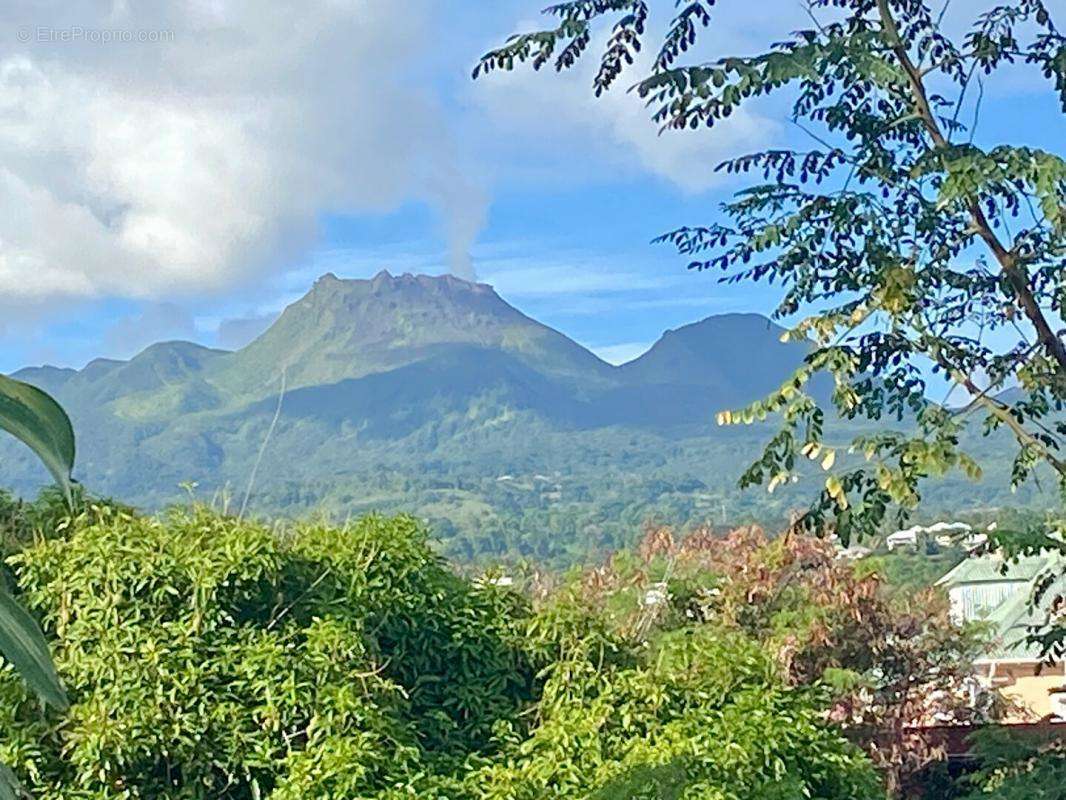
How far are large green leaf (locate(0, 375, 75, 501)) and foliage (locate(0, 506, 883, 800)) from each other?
2494 mm

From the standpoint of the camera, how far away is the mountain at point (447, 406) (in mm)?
65688

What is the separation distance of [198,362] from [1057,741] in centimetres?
15021

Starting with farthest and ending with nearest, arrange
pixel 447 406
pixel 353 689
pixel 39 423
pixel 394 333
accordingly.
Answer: pixel 394 333
pixel 447 406
pixel 353 689
pixel 39 423

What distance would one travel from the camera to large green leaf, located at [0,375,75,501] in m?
0.79

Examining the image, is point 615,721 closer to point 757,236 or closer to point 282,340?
point 757,236

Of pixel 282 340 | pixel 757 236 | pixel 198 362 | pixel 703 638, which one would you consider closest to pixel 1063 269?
pixel 757 236

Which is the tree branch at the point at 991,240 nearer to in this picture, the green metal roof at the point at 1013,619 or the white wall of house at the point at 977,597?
the green metal roof at the point at 1013,619

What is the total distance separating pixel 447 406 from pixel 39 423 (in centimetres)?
12921

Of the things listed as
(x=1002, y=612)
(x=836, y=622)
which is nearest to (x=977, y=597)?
(x=1002, y=612)

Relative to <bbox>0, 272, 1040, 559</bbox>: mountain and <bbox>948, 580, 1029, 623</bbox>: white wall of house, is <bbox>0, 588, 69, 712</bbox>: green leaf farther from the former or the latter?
<bbox>0, 272, 1040, 559</bbox>: mountain

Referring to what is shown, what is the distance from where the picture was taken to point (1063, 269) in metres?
3.92

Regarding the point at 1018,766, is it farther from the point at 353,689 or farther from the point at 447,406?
the point at 447,406

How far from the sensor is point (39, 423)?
0.79 meters

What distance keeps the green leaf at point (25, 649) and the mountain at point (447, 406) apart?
28.9 metres
